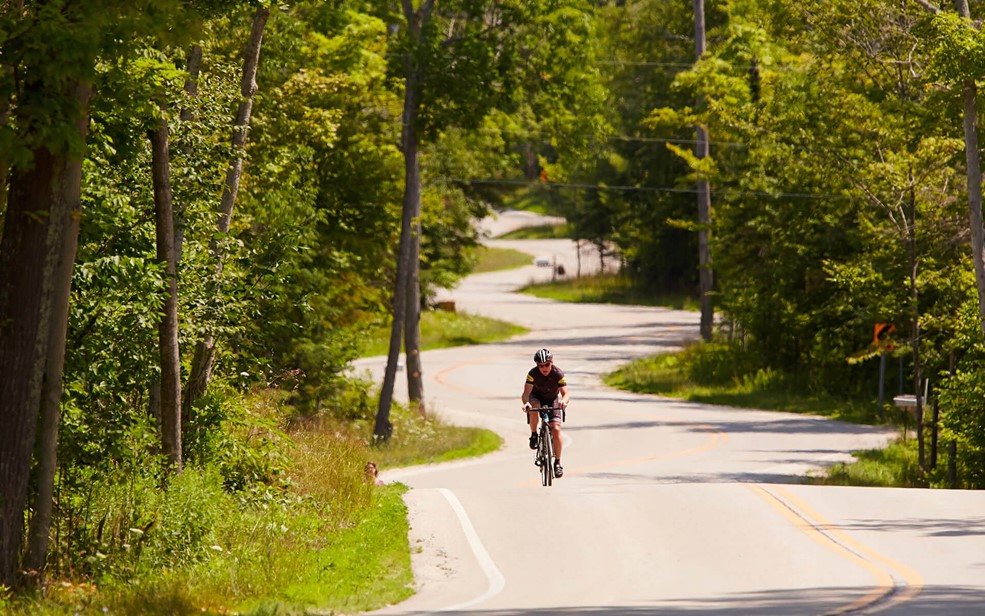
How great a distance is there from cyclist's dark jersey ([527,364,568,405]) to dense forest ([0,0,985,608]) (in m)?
3.23

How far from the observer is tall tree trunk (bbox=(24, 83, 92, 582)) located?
505 inches

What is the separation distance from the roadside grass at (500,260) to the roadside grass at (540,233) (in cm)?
971

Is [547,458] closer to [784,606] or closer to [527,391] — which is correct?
[527,391]

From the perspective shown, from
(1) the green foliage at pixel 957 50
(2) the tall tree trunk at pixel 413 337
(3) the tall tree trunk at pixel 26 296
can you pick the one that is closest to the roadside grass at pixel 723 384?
(2) the tall tree trunk at pixel 413 337

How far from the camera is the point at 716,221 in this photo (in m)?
46.0

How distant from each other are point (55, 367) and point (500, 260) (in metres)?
99.3

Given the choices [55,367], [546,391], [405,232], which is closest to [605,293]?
[405,232]

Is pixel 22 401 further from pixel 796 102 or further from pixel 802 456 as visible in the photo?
pixel 796 102

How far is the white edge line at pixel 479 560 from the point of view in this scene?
41.5 feet

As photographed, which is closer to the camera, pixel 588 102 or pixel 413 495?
pixel 413 495

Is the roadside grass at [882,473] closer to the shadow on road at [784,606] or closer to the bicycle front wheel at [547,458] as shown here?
the bicycle front wheel at [547,458]

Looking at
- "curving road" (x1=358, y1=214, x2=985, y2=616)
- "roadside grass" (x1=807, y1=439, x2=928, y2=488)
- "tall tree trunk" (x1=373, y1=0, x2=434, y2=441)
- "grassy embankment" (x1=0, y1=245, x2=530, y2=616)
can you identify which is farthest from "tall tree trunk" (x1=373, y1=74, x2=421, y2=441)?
"grassy embankment" (x1=0, y1=245, x2=530, y2=616)

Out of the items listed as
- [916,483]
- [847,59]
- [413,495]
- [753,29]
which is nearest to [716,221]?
[753,29]

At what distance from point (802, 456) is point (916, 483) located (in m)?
3.25
